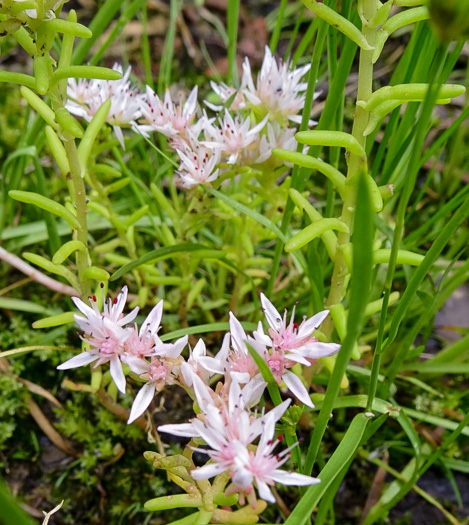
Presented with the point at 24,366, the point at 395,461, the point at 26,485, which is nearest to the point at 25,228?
the point at 24,366

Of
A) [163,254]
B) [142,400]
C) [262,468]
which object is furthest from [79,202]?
[262,468]

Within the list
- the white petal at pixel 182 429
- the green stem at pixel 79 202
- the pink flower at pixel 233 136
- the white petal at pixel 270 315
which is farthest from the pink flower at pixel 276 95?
the white petal at pixel 182 429

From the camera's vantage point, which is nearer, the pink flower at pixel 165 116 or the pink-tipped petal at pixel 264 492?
the pink-tipped petal at pixel 264 492

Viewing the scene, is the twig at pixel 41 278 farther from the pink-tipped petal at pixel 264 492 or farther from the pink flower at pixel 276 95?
the pink-tipped petal at pixel 264 492

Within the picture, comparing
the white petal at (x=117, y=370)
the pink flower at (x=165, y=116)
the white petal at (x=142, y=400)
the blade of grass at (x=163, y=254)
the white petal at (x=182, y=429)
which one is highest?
the pink flower at (x=165, y=116)

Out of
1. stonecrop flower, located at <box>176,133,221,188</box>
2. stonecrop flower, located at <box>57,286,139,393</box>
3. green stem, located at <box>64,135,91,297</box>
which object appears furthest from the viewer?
stonecrop flower, located at <box>176,133,221,188</box>

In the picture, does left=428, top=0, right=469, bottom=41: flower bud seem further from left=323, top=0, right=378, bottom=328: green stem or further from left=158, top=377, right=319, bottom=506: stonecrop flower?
left=158, top=377, right=319, bottom=506: stonecrop flower

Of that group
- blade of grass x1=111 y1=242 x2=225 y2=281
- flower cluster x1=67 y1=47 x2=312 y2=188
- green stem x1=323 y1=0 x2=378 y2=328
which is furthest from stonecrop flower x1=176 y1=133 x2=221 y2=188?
green stem x1=323 y1=0 x2=378 y2=328
